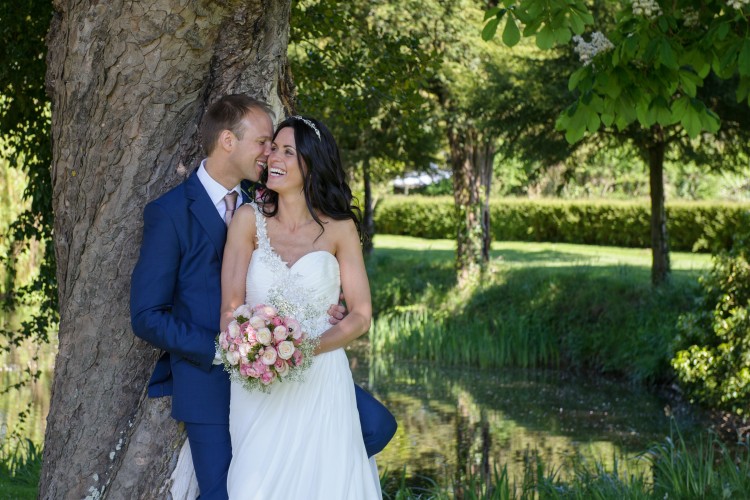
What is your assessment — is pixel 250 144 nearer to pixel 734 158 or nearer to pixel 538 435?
pixel 538 435

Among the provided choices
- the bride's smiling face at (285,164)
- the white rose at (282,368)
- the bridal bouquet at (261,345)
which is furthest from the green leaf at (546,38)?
the white rose at (282,368)

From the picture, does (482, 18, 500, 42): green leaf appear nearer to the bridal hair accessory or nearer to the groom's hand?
the bridal hair accessory

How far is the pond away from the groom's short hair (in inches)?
215

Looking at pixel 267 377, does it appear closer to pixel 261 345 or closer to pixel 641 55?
pixel 261 345

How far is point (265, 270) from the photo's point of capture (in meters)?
3.73

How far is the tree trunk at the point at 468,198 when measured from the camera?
57.8ft

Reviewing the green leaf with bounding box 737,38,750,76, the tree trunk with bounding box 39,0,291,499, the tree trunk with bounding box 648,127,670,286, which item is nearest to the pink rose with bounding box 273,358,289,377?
the tree trunk with bounding box 39,0,291,499

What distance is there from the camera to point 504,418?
1186 cm

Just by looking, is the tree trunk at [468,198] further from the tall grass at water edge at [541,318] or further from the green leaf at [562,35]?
the green leaf at [562,35]

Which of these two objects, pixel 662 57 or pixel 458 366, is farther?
pixel 458 366

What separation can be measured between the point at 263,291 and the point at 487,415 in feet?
28.5

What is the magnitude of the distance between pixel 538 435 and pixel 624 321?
11.6 ft

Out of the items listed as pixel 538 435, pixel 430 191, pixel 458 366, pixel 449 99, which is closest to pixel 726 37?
pixel 538 435

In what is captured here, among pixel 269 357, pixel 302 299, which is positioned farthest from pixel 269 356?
pixel 302 299
